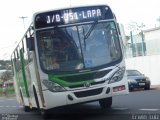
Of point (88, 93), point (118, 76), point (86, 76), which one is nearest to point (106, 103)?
point (118, 76)

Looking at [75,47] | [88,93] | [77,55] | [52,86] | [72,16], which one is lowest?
[88,93]

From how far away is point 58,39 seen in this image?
1551cm

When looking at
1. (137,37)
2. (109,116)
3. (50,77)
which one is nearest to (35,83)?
(50,77)

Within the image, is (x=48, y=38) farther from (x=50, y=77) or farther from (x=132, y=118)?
(x=132, y=118)

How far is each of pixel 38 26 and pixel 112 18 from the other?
2.36 metres

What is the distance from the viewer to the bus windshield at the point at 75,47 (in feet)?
50.4

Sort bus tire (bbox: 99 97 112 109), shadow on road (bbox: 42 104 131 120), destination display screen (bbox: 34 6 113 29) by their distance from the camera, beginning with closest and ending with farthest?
shadow on road (bbox: 42 104 131 120) → destination display screen (bbox: 34 6 113 29) → bus tire (bbox: 99 97 112 109)

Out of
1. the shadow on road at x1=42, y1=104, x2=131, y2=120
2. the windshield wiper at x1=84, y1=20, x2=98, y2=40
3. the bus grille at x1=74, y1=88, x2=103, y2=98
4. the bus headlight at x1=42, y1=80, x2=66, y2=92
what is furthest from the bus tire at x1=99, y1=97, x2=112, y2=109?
the windshield wiper at x1=84, y1=20, x2=98, y2=40

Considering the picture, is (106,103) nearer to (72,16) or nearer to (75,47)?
(75,47)

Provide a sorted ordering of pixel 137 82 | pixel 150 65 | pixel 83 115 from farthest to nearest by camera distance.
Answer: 1. pixel 150 65
2. pixel 137 82
3. pixel 83 115

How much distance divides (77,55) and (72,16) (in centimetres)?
131

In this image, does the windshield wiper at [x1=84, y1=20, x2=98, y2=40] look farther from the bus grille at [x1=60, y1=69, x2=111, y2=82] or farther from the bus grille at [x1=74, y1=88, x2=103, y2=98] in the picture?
the bus grille at [x1=74, y1=88, x2=103, y2=98]

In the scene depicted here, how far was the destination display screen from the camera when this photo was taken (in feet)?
51.4

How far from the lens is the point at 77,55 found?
15.4m
